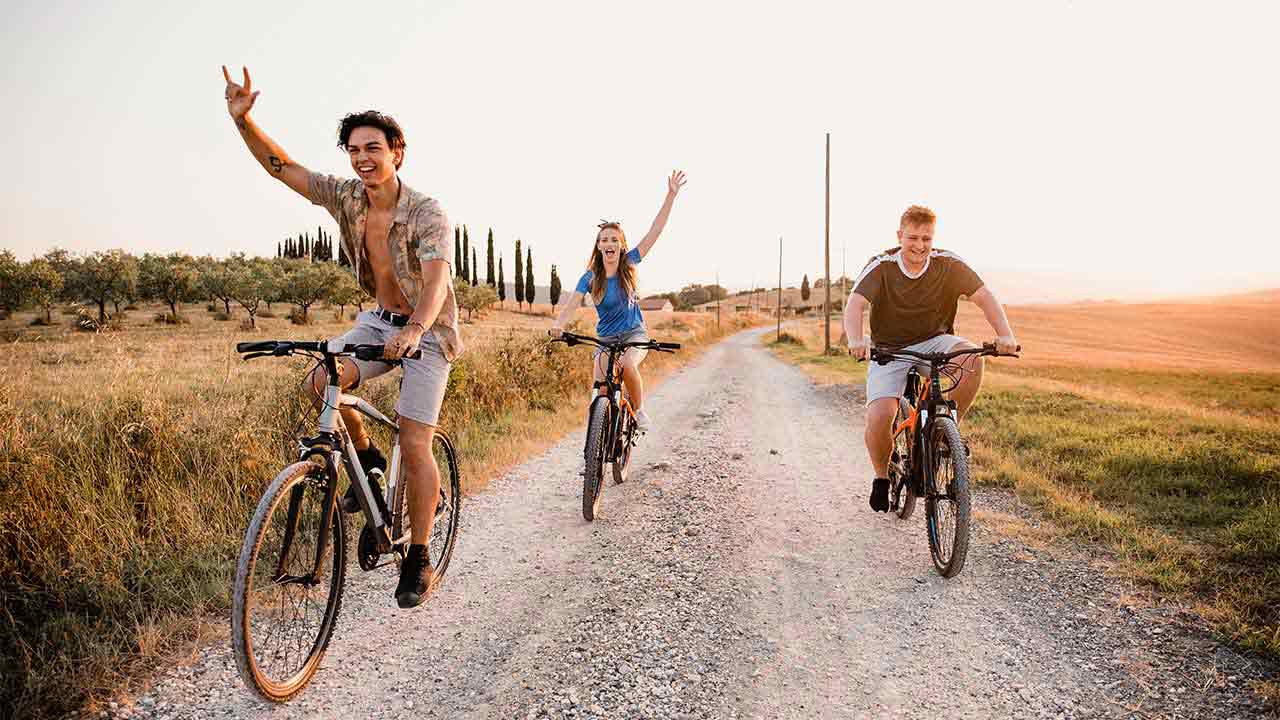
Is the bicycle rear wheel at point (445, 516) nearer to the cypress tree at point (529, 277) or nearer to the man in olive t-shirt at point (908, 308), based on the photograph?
the man in olive t-shirt at point (908, 308)

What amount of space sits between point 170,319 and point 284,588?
5693cm

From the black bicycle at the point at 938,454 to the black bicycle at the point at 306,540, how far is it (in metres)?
3.23

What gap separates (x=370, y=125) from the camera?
298 centimetres

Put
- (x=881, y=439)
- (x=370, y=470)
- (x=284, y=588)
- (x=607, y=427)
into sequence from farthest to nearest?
(x=607, y=427) < (x=881, y=439) < (x=370, y=470) < (x=284, y=588)

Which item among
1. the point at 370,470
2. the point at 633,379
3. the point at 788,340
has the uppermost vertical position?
the point at 633,379

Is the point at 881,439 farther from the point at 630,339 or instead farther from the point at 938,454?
the point at 630,339

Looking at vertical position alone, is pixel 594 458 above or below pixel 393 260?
below

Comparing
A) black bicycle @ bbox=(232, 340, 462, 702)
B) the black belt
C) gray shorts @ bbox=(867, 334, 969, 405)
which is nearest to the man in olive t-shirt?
gray shorts @ bbox=(867, 334, 969, 405)

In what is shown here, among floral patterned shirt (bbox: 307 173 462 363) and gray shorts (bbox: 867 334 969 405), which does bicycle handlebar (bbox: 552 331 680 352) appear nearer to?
gray shorts (bbox: 867 334 969 405)

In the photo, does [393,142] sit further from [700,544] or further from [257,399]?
[257,399]

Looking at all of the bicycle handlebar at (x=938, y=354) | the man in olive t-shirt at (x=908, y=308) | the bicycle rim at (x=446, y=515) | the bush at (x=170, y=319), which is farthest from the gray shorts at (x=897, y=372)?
the bush at (x=170, y=319)

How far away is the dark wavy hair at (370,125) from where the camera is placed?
9.80 feet

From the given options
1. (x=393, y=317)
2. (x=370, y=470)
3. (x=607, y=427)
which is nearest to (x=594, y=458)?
(x=607, y=427)

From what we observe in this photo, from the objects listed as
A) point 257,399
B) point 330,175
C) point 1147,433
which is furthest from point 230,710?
point 1147,433
